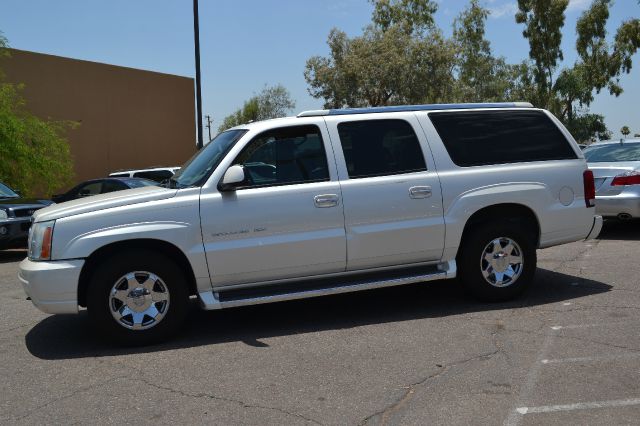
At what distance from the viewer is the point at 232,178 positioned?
5.52 m

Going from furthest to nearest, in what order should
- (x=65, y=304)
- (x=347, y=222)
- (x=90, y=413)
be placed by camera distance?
(x=347, y=222) → (x=65, y=304) → (x=90, y=413)

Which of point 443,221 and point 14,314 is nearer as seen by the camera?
point 443,221

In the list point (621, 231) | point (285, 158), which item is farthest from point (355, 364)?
point (621, 231)

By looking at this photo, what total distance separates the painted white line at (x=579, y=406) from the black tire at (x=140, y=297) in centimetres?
295

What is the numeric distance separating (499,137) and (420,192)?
120cm

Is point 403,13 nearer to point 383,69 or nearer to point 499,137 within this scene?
point 383,69

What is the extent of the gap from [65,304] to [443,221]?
3.45 meters

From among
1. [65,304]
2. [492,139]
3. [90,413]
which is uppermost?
[492,139]

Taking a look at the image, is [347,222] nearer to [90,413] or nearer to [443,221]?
[443,221]

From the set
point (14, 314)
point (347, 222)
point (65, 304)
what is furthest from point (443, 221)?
point (14, 314)

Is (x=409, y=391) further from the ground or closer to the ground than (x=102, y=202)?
closer to the ground

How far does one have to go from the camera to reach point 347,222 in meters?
5.88

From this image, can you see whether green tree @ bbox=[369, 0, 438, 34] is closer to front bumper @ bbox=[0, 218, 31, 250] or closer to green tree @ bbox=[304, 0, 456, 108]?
green tree @ bbox=[304, 0, 456, 108]

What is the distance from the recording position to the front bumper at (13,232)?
10914 millimetres
